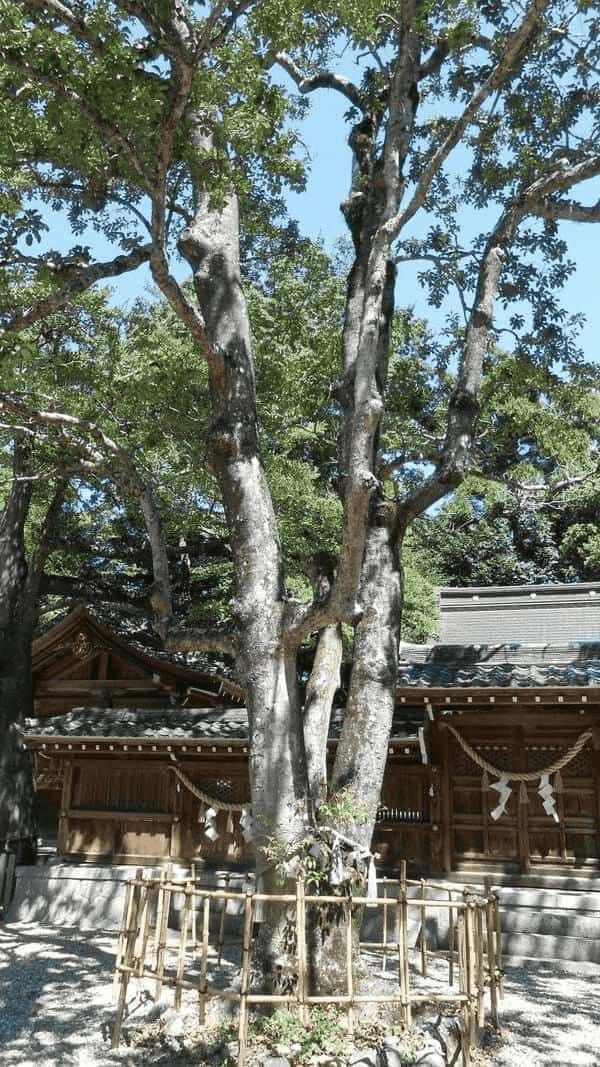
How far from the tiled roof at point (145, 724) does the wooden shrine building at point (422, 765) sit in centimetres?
3

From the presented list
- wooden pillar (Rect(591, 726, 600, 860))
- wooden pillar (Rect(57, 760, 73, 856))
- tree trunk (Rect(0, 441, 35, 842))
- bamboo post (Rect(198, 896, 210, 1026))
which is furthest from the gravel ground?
tree trunk (Rect(0, 441, 35, 842))

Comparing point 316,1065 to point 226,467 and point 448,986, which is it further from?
point 226,467

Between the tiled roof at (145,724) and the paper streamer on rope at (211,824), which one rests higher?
the tiled roof at (145,724)

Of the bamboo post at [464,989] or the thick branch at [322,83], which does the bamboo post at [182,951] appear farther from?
the thick branch at [322,83]

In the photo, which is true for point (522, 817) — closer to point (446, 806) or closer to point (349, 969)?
point (446, 806)

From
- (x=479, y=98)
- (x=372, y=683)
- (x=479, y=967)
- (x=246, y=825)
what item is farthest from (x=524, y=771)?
(x=479, y=98)

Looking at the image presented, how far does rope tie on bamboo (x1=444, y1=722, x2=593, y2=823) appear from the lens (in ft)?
37.4

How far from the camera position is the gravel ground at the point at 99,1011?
6398 millimetres

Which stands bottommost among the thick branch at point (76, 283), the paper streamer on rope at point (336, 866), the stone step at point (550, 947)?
the stone step at point (550, 947)

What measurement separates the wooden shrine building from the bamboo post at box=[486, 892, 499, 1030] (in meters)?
4.27

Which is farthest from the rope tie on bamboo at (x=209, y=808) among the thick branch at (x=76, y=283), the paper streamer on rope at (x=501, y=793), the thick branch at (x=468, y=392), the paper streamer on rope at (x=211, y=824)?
the thick branch at (x=76, y=283)

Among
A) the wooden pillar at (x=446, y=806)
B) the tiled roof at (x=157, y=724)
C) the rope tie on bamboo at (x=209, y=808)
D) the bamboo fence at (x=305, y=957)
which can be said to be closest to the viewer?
the bamboo fence at (x=305, y=957)

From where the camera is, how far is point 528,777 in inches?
454

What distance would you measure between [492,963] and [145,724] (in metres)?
7.88
